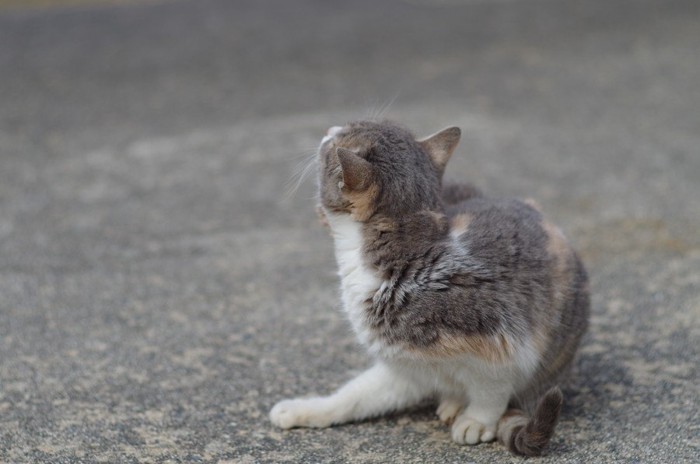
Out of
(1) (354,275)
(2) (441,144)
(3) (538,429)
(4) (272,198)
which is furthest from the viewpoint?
(4) (272,198)

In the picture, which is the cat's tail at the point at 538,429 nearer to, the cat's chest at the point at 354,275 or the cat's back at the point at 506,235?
the cat's back at the point at 506,235

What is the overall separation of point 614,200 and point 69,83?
4688 mm

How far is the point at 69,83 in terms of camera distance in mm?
7473

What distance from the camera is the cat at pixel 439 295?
2.74 m

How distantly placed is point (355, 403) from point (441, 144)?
0.97 meters

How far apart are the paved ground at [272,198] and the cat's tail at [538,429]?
0.19 ft

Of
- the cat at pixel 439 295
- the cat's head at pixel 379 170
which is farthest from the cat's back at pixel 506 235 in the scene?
the cat's head at pixel 379 170

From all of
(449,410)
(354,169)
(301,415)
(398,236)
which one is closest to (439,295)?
(398,236)

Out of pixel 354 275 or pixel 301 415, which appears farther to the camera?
pixel 301 415

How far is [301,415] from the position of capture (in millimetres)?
3064

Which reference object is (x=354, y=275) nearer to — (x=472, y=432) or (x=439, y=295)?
(x=439, y=295)

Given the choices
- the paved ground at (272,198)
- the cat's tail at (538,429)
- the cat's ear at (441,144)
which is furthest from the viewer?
the paved ground at (272,198)

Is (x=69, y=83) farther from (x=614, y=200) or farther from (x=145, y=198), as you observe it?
(x=614, y=200)

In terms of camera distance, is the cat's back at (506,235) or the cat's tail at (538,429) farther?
the cat's back at (506,235)
